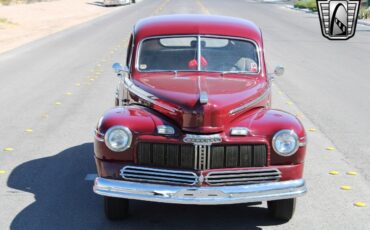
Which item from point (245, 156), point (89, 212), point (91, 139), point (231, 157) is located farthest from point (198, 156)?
point (91, 139)

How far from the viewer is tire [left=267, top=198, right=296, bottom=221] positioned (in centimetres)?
597

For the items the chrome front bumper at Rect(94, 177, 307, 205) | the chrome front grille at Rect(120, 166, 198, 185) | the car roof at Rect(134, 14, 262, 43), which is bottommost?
the chrome front bumper at Rect(94, 177, 307, 205)

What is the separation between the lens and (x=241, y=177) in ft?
18.3

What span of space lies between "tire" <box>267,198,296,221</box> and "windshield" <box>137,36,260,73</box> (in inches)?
66.6

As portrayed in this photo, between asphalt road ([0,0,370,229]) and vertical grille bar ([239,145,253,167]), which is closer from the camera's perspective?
vertical grille bar ([239,145,253,167])

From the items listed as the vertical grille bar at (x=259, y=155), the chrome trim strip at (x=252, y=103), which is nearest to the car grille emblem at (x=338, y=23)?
the chrome trim strip at (x=252, y=103)

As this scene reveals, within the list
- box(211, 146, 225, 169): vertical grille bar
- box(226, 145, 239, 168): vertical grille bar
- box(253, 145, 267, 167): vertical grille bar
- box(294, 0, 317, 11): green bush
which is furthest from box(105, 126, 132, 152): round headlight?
box(294, 0, 317, 11): green bush

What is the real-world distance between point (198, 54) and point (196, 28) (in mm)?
379

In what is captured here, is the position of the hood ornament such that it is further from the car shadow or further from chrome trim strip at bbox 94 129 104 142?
the car shadow

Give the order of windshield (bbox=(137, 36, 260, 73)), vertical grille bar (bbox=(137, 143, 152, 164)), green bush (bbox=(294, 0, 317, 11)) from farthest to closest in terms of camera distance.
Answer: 1. green bush (bbox=(294, 0, 317, 11))
2. windshield (bbox=(137, 36, 260, 73))
3. vertical grille bar (bbox=(137, 143, 152, 164))

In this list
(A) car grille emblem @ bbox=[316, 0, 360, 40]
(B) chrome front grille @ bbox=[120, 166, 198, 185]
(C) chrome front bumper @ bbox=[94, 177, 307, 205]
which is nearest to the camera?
(C) chrome front bumper @ bbox=[94, 177, 307, 205]

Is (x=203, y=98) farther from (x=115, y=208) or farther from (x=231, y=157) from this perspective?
(x=115, y=208)

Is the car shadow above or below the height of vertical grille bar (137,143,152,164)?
below

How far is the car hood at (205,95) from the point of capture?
566 cm
